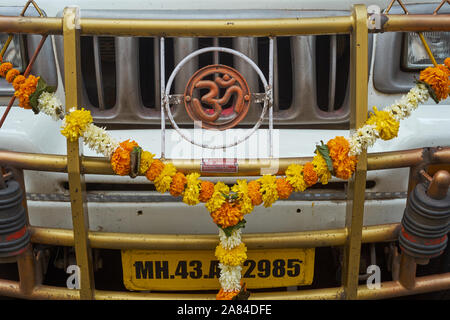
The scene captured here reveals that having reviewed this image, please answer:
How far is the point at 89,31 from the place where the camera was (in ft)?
5.60

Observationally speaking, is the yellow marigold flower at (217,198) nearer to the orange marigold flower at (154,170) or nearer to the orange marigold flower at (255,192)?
the orange marigold flower at (255,192)

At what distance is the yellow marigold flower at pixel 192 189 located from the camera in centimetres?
178

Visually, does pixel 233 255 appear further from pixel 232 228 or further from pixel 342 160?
pixel 342 160

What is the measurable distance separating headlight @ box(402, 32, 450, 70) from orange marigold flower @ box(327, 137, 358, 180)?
0.61 meters

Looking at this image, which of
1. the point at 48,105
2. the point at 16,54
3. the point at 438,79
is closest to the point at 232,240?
the point at 48,105

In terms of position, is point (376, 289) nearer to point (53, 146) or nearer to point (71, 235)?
point (71, 235)

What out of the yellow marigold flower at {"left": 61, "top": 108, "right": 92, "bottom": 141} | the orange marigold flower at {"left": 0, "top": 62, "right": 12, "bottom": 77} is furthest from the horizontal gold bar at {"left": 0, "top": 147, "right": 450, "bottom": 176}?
the orange marigold flower at {"left": 0, "top": 62, "right": 12, "bottom": 77}

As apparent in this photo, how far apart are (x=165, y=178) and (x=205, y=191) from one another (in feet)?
0.51

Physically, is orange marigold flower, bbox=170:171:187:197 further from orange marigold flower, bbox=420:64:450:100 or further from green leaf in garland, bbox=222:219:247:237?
orange marigold flower, bbox=420:64:450:100

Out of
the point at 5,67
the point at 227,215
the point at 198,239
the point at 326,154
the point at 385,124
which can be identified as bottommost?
the point at 198,239

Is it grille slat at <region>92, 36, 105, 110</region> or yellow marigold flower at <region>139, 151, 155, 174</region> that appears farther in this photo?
grille slat at <region>92, 36, 105, 110</region>

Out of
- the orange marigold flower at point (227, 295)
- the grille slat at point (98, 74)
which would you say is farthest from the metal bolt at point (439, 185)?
the grille slat at point (98, 74)

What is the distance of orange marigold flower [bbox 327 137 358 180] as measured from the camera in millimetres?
1774

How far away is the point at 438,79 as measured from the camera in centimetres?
180
